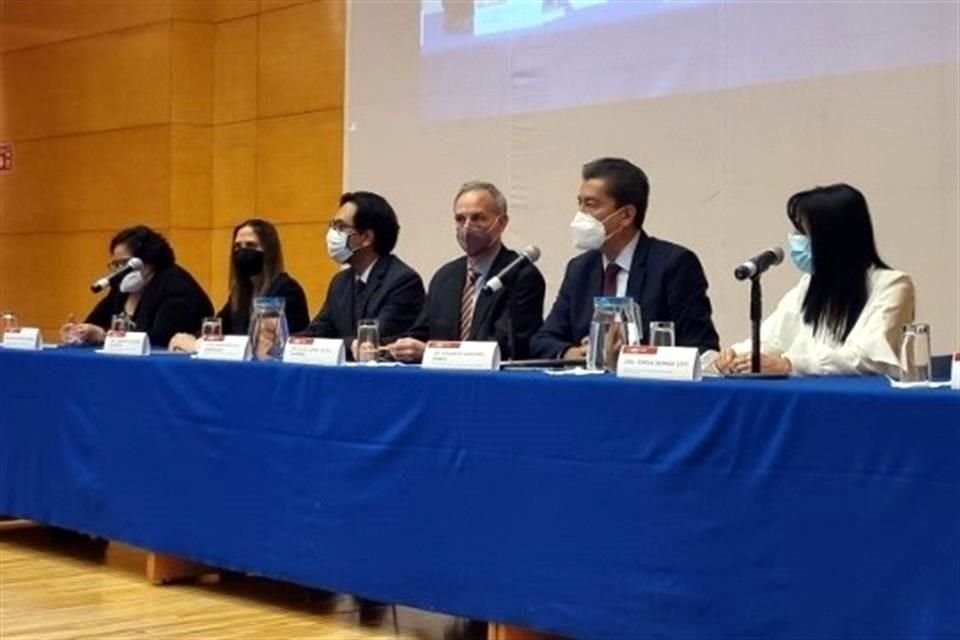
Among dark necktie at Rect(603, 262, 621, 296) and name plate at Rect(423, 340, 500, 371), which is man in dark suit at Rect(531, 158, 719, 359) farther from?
name plate at Rect(423, 340, 500, 371)

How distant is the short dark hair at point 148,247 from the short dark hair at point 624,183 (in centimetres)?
188

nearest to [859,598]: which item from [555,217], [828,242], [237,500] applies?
[828,242]

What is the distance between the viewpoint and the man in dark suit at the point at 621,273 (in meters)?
3.34

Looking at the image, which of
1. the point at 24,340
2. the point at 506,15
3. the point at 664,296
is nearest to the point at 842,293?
the point at 664,296

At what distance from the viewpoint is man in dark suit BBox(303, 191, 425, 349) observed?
4.02 metres

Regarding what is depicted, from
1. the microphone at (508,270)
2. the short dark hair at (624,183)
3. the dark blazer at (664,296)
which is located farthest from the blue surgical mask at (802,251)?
the microphone at (508,270)

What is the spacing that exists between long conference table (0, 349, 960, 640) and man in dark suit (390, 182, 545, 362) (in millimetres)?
567

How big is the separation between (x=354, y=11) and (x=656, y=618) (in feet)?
13.3

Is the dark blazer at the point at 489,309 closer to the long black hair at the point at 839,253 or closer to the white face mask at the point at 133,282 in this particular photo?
the long black hair at the point at 839,253

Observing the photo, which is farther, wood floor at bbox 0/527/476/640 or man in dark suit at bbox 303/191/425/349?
man in dark suit at bbox 303/191/425/349

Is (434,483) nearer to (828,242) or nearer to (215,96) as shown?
(828,242)

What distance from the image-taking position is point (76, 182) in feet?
24.3

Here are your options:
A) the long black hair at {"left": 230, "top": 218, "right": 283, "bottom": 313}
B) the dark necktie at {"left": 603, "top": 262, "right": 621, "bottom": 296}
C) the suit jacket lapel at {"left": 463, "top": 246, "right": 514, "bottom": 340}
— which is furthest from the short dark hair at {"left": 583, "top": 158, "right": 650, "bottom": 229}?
the long black hair at {"left": 230, "top": 218, "right": 283, "bottom": 313}

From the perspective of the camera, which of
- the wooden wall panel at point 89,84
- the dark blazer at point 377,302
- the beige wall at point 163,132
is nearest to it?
the dark blazer at point 377,302
